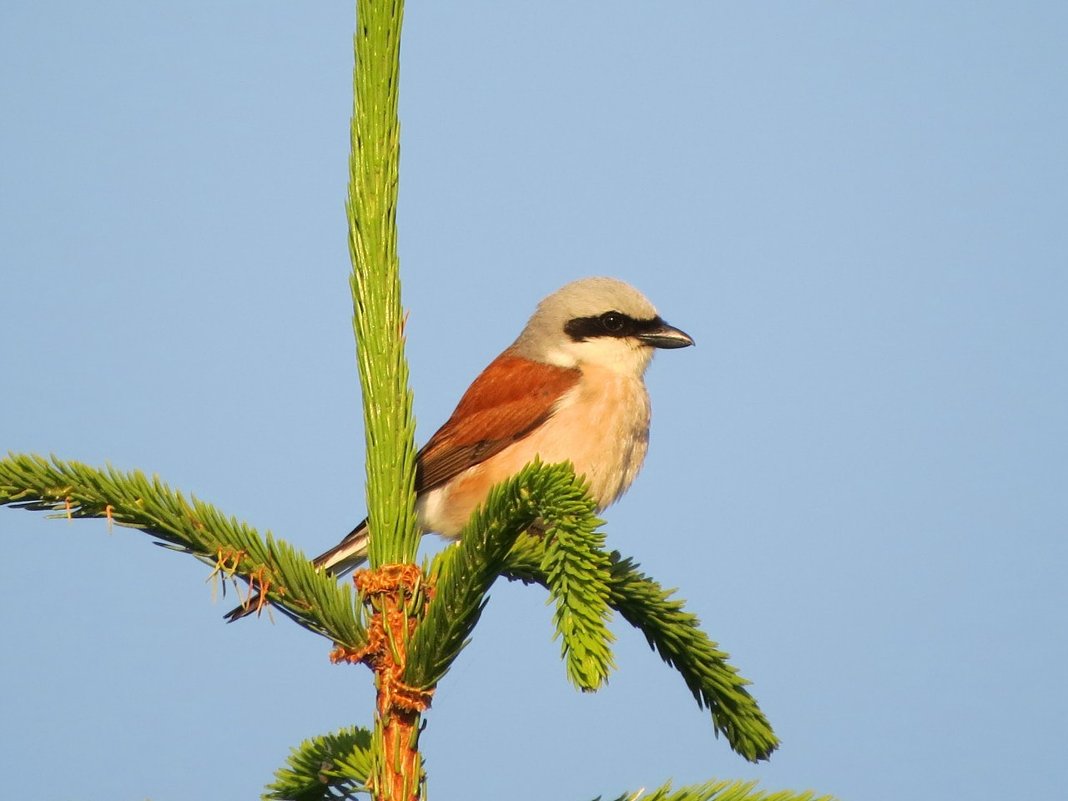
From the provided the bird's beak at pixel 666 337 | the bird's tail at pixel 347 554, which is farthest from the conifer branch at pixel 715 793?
the bird's beak at pixel 666 337

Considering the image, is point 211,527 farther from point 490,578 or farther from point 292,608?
point 490,578

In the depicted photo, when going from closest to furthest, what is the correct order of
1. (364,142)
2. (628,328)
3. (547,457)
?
(364,142) < (547,457) < (628,328)

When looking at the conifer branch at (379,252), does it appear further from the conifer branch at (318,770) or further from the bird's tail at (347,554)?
the bird's tail at (347,554)

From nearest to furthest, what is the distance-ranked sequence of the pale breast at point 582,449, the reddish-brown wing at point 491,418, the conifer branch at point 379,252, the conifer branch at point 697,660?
the conifer branch at point 697,660 → the conifer branch at point 379,252 → the pale breast at point 582,449 → the reddish-brown wing at point 491,418

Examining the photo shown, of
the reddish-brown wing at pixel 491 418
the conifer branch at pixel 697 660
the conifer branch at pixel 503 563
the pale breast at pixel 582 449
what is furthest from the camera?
the reddish-brown wing at pixel 491 418

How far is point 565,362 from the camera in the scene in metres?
5.16

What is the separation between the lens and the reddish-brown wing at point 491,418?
4.76 m

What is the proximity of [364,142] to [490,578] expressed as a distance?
1029mm

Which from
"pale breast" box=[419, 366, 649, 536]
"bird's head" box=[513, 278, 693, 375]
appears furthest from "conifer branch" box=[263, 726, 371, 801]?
"bird's head" box=[513, 278, 693, 375]

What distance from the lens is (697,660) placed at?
83.3 inches

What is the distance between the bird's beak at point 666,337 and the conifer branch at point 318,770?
317 cm

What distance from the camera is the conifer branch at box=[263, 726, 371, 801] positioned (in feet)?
6.97

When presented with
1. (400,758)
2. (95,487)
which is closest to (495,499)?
(400,758)

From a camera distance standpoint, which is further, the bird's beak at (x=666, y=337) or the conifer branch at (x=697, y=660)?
the bird's beak at (x=666, y=337)
